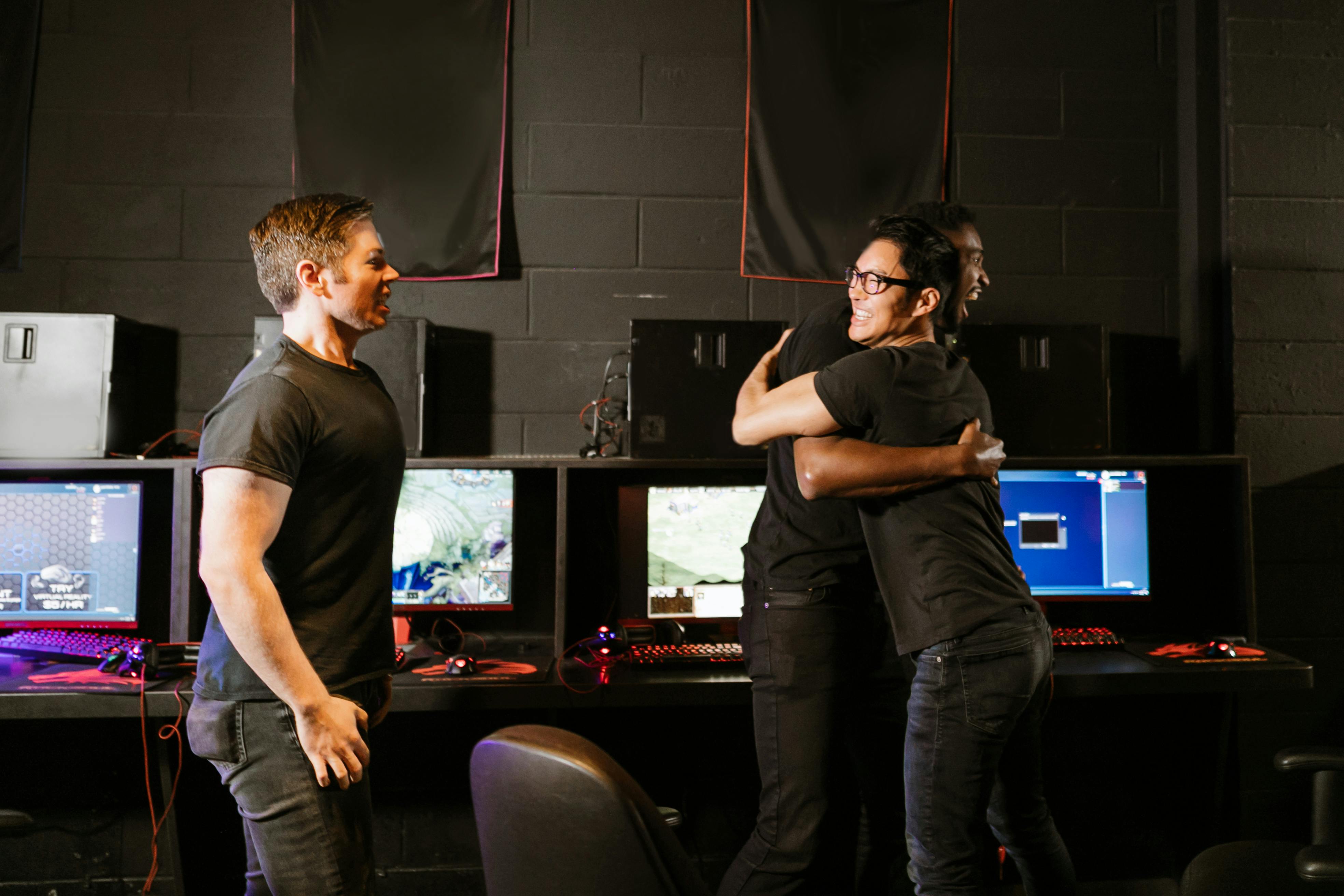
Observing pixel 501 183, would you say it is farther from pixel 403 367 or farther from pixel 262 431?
pixel 262 431

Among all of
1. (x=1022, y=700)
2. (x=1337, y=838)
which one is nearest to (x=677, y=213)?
(x=1022, y=700)

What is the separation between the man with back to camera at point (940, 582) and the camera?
1.41 metres

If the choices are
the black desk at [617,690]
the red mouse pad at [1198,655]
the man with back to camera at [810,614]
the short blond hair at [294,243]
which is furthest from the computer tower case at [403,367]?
the red mouse pad at [1198,655]

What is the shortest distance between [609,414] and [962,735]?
143 cm

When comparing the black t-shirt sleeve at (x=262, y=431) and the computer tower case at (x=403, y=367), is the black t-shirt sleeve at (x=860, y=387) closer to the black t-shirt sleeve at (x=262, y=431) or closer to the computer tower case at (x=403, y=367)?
the black t-shirt sleeve at (x=262, y=431)

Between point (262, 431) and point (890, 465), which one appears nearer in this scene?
point (262, 431)

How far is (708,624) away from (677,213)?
1220 millimetres

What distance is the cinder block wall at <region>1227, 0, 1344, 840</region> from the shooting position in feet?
8.11

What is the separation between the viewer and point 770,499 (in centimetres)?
176

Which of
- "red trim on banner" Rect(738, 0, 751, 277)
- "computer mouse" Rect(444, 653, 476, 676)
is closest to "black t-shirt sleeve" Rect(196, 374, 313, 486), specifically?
"computer mouse" Rect(444, 653, 476, 676)

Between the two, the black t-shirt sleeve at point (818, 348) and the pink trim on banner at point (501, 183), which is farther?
the pink trim on banner at point (501, 183)

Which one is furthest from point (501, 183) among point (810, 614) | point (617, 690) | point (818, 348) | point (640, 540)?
point (810, 614)

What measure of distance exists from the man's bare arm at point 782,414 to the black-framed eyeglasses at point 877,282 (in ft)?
0.67

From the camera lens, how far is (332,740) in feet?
3.85
